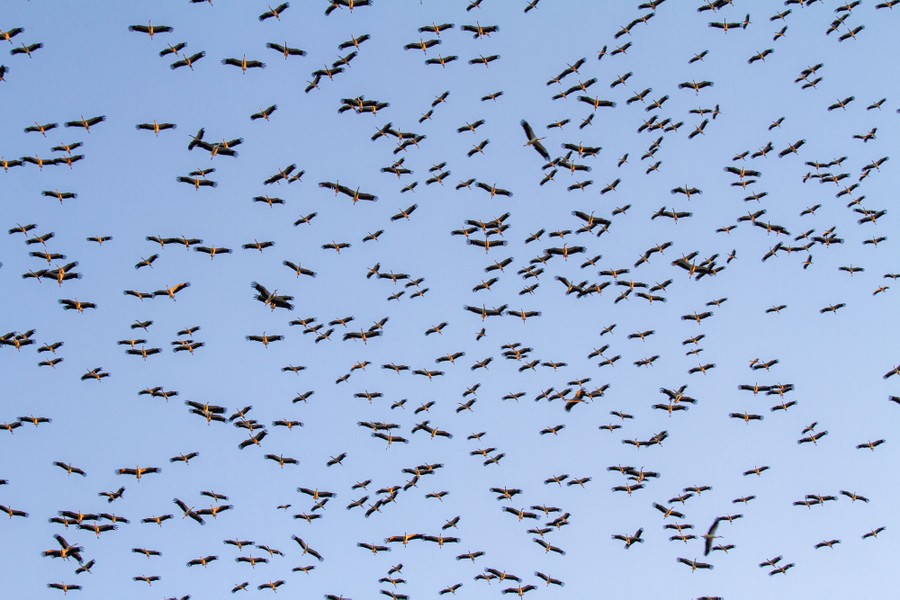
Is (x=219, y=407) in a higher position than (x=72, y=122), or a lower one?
lower

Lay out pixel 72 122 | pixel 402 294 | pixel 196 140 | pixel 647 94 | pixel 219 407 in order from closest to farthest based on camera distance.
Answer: pixel 196 140 < pixel 72 122 < pixel 219 407 < pixel 647 94 < pixel 402 294

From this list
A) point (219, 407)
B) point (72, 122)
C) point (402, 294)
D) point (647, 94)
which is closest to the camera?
point (72, 122)

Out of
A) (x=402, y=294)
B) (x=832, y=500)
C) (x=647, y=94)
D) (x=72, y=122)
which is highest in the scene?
(x=72, y=122)

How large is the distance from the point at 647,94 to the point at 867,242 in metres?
18.3

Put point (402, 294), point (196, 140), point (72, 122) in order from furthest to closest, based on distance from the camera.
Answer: point (402, 294) < point (72, 122) < point (196, 140)

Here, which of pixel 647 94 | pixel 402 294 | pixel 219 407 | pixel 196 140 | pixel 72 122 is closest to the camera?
pixel 196 140

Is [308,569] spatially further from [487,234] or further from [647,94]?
[647,94]

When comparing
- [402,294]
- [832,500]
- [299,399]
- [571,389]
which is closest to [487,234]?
[402,294]

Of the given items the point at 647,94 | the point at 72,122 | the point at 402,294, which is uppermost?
the point at 72,122

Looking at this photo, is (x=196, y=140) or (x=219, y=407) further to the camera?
(x=219, y=407)

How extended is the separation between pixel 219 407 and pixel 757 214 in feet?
115

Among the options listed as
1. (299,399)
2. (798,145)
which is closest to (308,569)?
(299,399)

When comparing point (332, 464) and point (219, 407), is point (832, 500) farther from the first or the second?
point (219, 407)

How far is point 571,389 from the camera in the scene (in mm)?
61969
